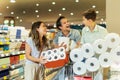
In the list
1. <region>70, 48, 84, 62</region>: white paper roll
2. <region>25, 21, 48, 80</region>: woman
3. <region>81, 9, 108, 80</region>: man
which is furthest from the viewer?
<region>25, 21, 48, 80</region>: woman

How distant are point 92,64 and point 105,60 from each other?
0.44 ft

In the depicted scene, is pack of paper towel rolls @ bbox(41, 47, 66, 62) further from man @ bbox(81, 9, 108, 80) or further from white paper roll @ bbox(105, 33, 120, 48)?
Result: man @ bbox(81, 9, 108, 80)

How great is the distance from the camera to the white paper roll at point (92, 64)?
2.47 meters

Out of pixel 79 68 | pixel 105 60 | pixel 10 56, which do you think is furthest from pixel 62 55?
pixel 10 56

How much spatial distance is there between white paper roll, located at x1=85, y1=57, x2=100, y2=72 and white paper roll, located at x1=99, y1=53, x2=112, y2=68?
1.8 inches

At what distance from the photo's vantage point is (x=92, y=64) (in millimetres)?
2479

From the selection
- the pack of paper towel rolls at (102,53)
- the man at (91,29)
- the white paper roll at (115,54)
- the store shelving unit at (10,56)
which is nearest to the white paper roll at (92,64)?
the pack of paper towel rolls at (102,53)

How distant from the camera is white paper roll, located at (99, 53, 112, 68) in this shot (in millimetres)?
2443

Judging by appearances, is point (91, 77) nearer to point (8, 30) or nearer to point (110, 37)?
point (110, 37)

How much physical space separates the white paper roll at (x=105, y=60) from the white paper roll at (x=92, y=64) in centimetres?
5

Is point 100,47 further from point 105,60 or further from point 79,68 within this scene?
point 79,68

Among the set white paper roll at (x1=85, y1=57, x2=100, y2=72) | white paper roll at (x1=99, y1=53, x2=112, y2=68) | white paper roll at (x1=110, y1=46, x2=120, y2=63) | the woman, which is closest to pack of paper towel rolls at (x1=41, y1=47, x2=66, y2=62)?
white paper roll at (x1=85, y1=57, x2=100, y2=72)

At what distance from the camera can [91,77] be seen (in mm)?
2529

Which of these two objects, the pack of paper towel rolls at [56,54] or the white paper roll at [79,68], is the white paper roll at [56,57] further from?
the white paper roll at [79,68]
